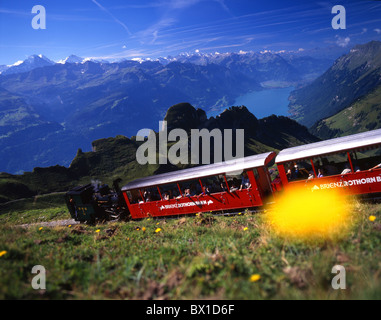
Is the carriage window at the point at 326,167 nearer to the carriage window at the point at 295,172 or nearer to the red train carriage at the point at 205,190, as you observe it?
the carriage window at the point at 295,172

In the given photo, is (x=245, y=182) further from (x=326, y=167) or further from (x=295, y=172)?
(x=326, y=167)

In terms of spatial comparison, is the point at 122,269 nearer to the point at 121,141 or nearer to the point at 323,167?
the point at 323,167

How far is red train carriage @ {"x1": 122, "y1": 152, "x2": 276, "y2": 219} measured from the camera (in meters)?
13.3

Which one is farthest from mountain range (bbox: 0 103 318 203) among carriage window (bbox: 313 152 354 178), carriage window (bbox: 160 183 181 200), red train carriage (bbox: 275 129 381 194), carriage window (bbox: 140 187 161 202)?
carriage window (bbox: 313 152 354 178)

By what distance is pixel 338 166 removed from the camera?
41.3ft

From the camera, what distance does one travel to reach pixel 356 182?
11.4 metres

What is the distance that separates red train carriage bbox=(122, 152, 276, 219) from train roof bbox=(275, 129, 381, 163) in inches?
44.3

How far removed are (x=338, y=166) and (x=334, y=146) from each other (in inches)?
72.8

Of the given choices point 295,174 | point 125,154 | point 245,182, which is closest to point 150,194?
point 245,182

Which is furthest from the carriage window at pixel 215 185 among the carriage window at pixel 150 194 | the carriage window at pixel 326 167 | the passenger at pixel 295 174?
the carriage window at pixel 326 167

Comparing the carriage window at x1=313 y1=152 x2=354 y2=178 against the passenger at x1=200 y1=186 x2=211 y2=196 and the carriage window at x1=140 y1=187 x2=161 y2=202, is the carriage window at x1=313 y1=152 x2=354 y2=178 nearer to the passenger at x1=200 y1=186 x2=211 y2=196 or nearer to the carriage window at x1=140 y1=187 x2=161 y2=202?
the passenger at x1=200 y1=186 x2=211 y2=196

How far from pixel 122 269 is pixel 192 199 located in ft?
32.9
